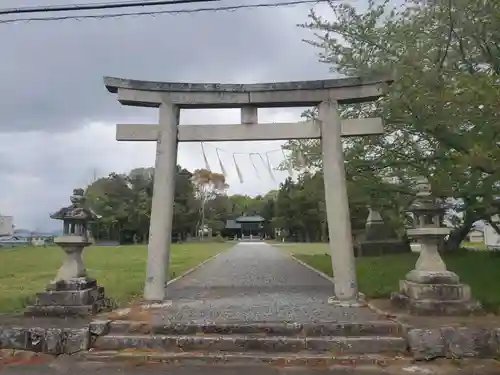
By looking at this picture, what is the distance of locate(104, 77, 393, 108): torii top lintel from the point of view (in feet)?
29.9

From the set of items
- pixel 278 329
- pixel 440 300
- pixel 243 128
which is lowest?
pixel 278 329

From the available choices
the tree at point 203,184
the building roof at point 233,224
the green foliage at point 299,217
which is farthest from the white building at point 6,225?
the building roof at point 233,224

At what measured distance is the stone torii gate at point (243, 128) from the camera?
897 centimetres

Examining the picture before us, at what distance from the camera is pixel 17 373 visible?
566cm

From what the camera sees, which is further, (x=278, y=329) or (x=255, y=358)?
(x=278, y=329)

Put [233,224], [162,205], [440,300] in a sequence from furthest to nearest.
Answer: [233,224] → [162,205] → [440,300]

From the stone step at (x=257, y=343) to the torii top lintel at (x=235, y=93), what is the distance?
468 centimetres

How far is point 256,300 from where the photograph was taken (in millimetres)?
9445

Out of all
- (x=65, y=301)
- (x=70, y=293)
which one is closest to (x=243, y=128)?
(x=70, y=293)

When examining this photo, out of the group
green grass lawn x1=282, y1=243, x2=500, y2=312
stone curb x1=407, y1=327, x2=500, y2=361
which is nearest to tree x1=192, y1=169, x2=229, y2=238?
green grass lawn x1=282, y1=243, x2=500, y2=312

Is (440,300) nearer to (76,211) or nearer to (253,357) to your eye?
(253,357)

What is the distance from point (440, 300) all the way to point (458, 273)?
211 inches

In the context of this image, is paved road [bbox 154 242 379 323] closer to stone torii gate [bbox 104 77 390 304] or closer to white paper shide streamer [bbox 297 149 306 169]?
stone torii gate [bbox 104 77 390 304]

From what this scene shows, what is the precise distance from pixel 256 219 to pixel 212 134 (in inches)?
3112
